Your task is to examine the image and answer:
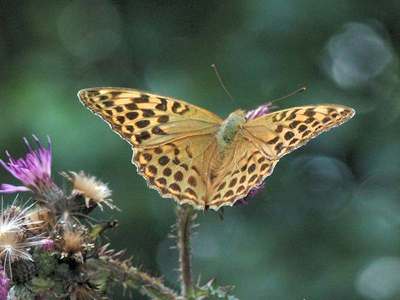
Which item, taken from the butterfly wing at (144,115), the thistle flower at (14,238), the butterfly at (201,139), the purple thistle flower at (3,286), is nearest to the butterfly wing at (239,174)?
the butterfly at (201,139)

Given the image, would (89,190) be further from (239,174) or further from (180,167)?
(239,174)

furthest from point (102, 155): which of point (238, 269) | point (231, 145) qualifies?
point (231, 145)

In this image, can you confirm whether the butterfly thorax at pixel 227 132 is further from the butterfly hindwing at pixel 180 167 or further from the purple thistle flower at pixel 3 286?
the purple thistle flower at pixel 3 286

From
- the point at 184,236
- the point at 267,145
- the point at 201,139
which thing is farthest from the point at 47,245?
the point at 267,145

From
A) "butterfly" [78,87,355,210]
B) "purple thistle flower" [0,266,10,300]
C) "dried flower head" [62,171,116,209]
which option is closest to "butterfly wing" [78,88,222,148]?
"butterfly" [78,87,355,210]

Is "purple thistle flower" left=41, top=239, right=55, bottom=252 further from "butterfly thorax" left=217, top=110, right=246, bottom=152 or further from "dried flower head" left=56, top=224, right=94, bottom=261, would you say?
"butterfly thorax" left=217, top=110, right=246, bottom=152
